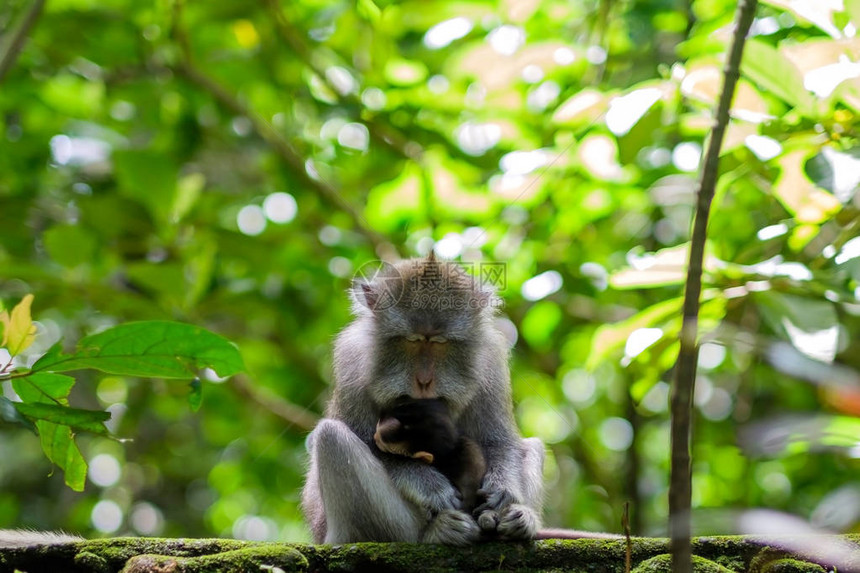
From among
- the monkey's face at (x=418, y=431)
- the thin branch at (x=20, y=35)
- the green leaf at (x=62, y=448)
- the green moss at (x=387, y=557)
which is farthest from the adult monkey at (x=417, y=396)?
the thin branch at (x=20, y=35)

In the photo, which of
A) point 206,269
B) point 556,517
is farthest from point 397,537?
point 556,517

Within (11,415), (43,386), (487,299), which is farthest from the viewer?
(487,299)

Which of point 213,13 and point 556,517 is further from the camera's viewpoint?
point 556,517

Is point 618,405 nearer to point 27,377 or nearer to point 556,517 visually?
point 556,517

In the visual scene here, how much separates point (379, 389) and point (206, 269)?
2.45m

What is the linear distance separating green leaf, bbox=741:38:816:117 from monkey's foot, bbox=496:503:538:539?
7.26 feet

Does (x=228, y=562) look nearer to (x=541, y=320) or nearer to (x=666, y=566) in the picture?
(x=666, y=566)

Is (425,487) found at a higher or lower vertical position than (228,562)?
higher

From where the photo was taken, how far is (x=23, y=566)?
3.49 metres

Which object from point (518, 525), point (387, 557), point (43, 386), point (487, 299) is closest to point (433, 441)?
point (518, 525)

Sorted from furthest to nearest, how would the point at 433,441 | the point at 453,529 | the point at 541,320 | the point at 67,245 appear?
the point at 541,320
the point at 67,245
the point at 433,441
the point at 453,529

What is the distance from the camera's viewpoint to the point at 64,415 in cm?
316

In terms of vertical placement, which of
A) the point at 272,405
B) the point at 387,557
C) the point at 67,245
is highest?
A: the point at 67,245

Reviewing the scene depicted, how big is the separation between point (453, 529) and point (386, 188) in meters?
3.60
